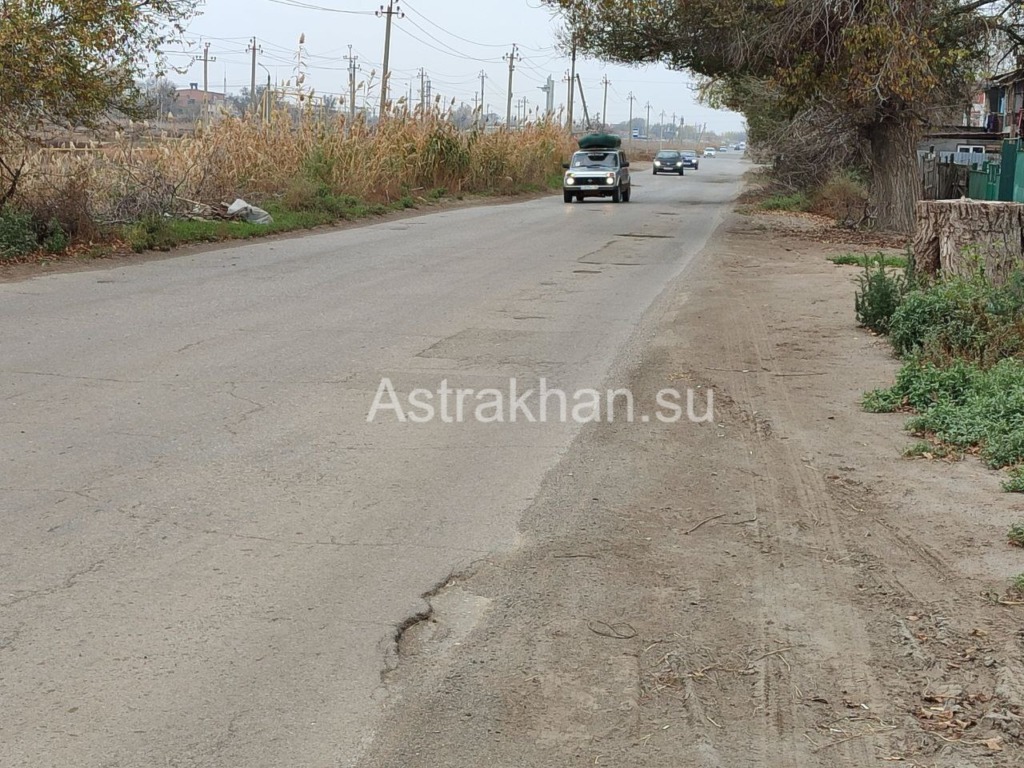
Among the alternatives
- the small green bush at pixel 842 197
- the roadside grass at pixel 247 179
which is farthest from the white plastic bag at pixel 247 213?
the small green bush at pixel 842 197

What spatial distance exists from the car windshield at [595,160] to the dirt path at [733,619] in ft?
102

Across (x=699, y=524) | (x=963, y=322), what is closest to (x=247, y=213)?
(x=963, y=322)

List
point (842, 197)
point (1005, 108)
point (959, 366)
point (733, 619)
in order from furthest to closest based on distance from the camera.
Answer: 1. point (1005, 108)
2. point (842, 197)
3. point (959, 366)
4. point (733, 619)

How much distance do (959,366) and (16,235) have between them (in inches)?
511

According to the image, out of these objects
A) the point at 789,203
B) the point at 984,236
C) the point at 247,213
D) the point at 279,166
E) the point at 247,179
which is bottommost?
the point at 247,213

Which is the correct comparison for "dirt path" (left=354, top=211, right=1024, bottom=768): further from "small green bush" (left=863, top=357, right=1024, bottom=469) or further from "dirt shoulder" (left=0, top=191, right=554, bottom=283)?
"dirt shoulder" (left=0, top=191, right=554, bottom=283)

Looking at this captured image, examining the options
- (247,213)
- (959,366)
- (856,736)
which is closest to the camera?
(856,736)

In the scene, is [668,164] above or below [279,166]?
above

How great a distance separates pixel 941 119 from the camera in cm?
3033

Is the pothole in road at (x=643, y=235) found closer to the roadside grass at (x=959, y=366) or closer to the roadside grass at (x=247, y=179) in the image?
the roadside grass at (x=247, y=179)

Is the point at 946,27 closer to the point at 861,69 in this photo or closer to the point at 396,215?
the point at 861,69

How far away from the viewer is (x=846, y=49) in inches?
821

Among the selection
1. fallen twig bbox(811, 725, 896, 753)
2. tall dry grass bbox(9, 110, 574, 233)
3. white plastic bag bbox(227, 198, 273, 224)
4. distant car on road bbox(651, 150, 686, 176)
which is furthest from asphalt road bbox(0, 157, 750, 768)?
distant car on road bbox(651, 150, 686, 176)

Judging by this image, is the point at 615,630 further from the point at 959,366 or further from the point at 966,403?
the point at 959,366
